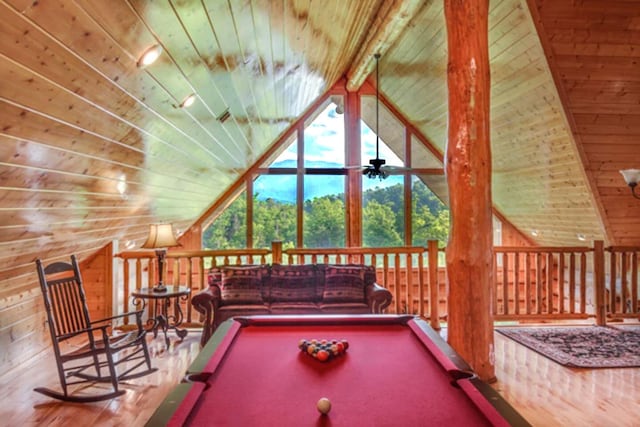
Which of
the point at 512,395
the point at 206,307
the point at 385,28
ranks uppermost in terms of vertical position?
the point at 385,28

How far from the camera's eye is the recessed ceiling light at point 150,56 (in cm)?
188

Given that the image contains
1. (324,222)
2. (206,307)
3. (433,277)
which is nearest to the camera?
(206,307)

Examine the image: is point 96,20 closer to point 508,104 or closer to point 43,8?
point 43,8

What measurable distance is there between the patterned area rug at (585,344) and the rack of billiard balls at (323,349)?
2.64m

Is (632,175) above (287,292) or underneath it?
above

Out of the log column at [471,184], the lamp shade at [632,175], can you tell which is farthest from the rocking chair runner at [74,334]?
the lamp shade at [632,175]

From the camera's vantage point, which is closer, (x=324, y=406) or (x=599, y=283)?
(x=324, y=406)

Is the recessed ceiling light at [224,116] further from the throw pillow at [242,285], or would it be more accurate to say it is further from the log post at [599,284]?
the log post at [599,284]

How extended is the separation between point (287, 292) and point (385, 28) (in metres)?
3.08

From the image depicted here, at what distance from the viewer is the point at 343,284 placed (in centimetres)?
385

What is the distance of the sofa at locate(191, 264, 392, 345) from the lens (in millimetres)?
3619

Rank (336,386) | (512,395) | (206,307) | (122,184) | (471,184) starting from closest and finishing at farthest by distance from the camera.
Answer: (336,386), (512,395), (471,184), (122,184), (206,307)

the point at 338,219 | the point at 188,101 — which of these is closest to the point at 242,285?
the point at 188,101

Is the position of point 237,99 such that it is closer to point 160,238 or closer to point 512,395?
point 160,238
